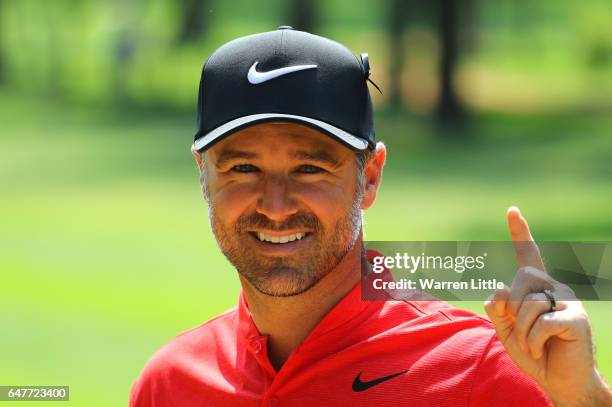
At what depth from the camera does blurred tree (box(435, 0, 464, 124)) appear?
29.9m

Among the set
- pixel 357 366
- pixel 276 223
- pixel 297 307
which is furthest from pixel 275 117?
pixel 357 366

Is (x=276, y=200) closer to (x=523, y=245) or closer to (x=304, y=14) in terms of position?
(x=523, y=245)

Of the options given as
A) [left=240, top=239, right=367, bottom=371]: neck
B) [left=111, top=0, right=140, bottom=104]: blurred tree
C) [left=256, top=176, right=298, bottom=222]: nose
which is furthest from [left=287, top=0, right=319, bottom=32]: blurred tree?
[left=256, top=176, right=298, bottom=222]: nose

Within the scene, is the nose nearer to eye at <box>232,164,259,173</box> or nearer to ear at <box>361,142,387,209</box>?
eye at <box>232,164,259,173</box>

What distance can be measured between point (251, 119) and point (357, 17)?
46640 mm

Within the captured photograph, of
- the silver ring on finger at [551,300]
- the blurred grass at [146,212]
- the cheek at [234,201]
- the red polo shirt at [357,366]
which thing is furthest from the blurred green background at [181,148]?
the silver ring on finger at [551,300]

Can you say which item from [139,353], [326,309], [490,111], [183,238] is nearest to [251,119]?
[326,309]

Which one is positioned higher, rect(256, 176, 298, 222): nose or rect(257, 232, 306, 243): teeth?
rect(256, 176, 298, 222): nose

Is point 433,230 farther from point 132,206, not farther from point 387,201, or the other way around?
point 132,206

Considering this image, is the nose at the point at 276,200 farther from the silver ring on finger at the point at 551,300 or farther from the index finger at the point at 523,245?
the silver ring on finger at the point at 551,300

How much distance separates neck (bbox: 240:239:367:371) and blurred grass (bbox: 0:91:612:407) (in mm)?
7387

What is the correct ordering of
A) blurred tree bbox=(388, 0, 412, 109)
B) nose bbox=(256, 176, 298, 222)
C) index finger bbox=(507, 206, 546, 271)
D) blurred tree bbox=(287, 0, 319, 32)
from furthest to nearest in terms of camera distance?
1. blurred tree bbox=(287, 0, 319, 32)
2. blurred tree bbox=(388, 0, 412, 109)
3. nose bbox=(256, 176, 298, 222)
4. index finger bbox=(507, 206, 546, 271)

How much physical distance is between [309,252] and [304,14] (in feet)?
111

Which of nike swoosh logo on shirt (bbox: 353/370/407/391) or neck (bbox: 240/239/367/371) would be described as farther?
neck (bbox: 240/239/367/371)
